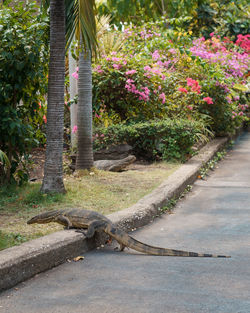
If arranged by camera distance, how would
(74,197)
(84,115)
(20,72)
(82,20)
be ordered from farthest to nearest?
(84,115)
(20,72)
(82,20)
(74,197)

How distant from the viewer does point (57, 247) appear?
5273 mm

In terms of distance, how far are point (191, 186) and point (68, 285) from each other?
5943mm

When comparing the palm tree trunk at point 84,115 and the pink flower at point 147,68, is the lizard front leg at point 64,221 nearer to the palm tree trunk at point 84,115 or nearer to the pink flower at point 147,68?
the palm tree trunk at point 84,115

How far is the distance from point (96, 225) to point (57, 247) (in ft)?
2.64

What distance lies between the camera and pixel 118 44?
15875 millimetres

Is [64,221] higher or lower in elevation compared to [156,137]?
lower

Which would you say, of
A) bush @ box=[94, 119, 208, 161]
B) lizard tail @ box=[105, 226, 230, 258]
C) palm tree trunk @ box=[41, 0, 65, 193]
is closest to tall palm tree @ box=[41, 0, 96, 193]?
palm tree trunk @ box=[41, 0, 65, 193]

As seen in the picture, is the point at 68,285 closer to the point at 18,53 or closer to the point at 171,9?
the point at 18,53

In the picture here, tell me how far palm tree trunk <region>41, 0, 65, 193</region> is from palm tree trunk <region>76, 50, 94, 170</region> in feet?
7.11

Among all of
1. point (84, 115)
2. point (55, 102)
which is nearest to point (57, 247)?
point (55, 102)

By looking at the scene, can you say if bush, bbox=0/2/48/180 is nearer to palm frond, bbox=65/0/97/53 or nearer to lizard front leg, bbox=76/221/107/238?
palm frond, bbox=65/0/97/53

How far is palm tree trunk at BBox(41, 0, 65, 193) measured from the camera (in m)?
8.05

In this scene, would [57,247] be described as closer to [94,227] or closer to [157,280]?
[94,227]

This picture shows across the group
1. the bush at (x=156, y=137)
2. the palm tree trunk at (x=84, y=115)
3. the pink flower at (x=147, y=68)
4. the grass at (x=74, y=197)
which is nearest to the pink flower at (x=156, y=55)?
→ the pink flower at (x=147, y=68)
